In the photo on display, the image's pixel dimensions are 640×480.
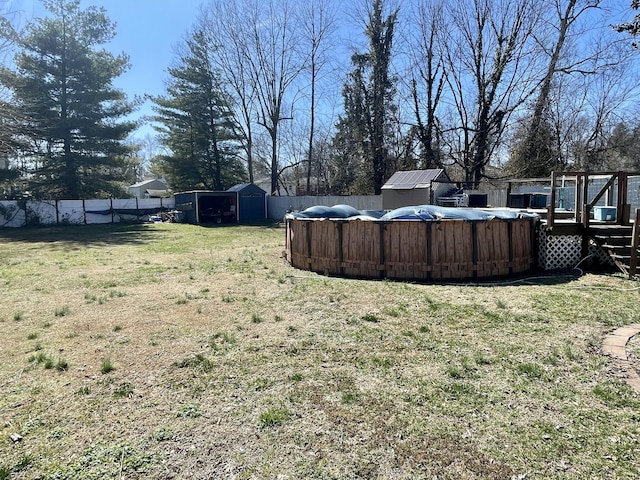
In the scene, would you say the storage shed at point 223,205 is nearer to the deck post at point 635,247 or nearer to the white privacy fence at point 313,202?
the white privacy fence at point 313,202

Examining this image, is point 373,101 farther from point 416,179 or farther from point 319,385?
point 319,385

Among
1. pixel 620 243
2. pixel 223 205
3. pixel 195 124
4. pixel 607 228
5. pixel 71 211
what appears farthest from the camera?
pixel 195 124

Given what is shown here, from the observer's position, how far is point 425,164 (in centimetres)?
2505

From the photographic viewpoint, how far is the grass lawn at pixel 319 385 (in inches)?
82.8

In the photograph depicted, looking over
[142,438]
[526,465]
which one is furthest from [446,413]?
[142,438]

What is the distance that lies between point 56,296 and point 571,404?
22.4ft

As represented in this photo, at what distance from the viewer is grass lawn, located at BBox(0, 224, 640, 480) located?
82.8 inches

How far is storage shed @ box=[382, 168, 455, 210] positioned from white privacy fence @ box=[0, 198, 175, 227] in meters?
15.7

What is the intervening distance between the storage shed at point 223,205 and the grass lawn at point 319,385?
57.4 feet

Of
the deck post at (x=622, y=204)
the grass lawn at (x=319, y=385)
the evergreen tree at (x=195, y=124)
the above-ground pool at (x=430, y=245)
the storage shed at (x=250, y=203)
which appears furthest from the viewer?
the evergreen tree at (x=195, y=124)

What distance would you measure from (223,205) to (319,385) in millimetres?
22289

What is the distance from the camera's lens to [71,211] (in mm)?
21188

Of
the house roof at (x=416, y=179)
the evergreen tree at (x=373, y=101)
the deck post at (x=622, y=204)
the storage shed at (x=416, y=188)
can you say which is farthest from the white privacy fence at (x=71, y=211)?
the deck post at (x=622, y=204)

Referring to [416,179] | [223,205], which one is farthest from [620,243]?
[223,205]
